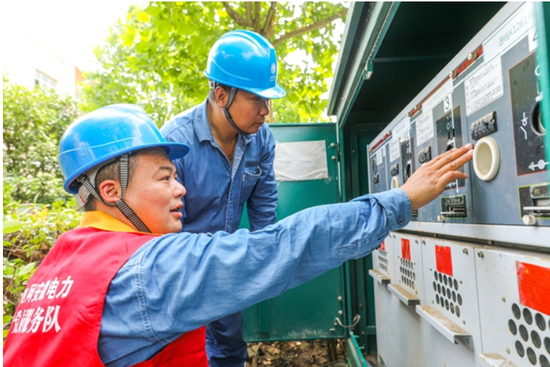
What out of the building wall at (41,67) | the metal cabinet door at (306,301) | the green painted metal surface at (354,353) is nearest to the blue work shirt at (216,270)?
the green painted metal surface at (354,353)

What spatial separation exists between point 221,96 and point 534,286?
1967 mm

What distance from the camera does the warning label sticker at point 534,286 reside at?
89cm

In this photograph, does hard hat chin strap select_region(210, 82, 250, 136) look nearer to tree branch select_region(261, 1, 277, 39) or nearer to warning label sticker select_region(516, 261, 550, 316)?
warning label sticker select_region(516, 261, 550, 316)

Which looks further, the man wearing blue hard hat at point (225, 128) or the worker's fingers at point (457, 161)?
the man wearing blue hard hat at point (225, 128)

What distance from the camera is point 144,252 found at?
1170 millimetres

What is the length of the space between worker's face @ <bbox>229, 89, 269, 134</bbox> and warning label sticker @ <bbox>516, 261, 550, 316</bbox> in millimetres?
1705

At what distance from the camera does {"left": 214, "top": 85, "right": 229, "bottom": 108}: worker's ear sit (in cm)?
244

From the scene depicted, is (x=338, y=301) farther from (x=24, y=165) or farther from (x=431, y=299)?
(x=24, y=165)

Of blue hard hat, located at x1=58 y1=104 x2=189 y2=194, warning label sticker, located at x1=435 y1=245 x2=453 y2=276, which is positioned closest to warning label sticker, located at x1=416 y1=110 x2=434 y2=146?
warning label sticker, located at x1=435 y1=245 x2=453 y2=276

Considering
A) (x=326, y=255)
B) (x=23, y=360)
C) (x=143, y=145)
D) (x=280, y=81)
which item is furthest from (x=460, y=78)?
A: (x=280, y=81)

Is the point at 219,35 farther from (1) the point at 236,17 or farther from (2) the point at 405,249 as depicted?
(2) the point at 405,249

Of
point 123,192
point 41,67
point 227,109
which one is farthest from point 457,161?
point 41,67

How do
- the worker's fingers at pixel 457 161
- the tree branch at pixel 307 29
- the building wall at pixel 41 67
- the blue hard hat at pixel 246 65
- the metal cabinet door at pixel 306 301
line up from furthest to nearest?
the building wall at pixel 41 67, the tree branch at pixel 307 29, the metal cabinet door at pixel 306 301, the blue hard hat at pixel 246 65, the worker's fingers at pixel 457 161

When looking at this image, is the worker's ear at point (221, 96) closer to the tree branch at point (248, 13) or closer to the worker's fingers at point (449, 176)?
the worker's fingers at point (449, 176)
